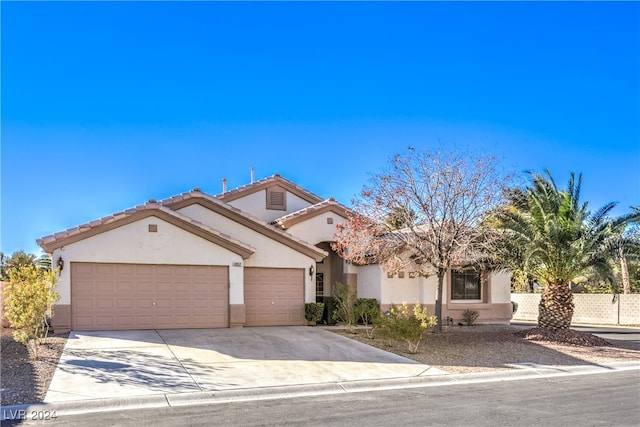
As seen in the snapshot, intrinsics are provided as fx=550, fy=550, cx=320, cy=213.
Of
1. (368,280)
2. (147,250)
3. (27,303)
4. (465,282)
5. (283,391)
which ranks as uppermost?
(147,250)

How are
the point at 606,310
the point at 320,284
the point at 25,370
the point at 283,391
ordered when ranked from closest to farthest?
the point at 283,391, the point at 25,370, the point at 320,284, the point at 606,310

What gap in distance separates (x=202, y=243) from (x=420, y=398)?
1084cm

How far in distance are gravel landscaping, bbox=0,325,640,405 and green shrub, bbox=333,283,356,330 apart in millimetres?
578

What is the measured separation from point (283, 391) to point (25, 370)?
563 cm

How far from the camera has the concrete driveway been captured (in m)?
10.9

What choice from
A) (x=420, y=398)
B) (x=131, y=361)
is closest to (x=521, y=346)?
(x=420, y=398)

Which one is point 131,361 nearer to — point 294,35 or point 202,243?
point 202,243

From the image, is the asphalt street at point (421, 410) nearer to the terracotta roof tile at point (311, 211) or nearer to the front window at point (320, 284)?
the terracotta roof tile at point (311, 211)

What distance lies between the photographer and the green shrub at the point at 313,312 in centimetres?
2080

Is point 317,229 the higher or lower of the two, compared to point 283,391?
higher

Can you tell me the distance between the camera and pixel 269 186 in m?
26.5

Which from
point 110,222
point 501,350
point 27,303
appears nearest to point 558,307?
point 501,350

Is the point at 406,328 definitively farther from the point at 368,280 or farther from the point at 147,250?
the point at 147,250

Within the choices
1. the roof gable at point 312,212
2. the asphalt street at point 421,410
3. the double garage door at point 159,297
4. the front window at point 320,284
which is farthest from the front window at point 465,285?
the asphalt street at point 421,410
